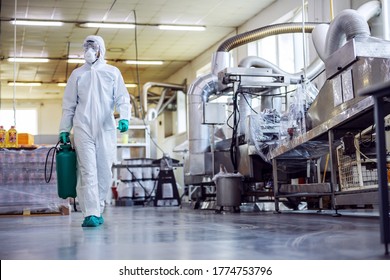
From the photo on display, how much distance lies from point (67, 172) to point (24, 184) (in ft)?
8.96

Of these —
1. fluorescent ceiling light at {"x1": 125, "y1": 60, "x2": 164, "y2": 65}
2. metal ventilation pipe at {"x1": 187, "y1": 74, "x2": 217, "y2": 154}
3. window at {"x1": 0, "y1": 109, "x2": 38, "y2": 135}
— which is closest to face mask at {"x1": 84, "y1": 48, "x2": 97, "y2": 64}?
metal ventilation pipe at {"x1": 187, "y1": 74, "x2": 217, "y2": 154}

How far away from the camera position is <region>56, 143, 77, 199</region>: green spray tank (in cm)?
395

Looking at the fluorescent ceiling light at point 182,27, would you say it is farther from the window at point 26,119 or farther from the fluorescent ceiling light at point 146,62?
the window at point 26,119

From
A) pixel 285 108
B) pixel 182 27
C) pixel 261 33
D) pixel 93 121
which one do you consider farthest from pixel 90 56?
pixel 182 27

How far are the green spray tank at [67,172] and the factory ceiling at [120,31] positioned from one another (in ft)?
13.5

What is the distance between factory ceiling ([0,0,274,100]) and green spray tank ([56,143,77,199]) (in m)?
4.12

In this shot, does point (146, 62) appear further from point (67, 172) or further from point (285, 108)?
point (67, 172)

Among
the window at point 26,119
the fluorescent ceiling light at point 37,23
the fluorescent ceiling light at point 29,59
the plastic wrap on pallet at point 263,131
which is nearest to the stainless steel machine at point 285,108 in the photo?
the plastic wrap on pallet at point 263,131

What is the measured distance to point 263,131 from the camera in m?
5.70

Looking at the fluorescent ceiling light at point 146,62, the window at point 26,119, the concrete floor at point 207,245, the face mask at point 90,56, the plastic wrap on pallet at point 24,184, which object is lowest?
the concrete floor at point 207,245

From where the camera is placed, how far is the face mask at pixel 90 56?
4148 mm

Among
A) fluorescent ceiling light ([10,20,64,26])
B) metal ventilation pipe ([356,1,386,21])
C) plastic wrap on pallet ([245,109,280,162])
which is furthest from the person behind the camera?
fluorescent ceiling light ([10,20,64,26])

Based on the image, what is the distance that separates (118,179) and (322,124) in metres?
8.04

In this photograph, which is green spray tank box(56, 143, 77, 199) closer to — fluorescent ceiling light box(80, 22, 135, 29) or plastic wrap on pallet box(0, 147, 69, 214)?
plastic wrap on pallet box(0, 147, 69, 214)
